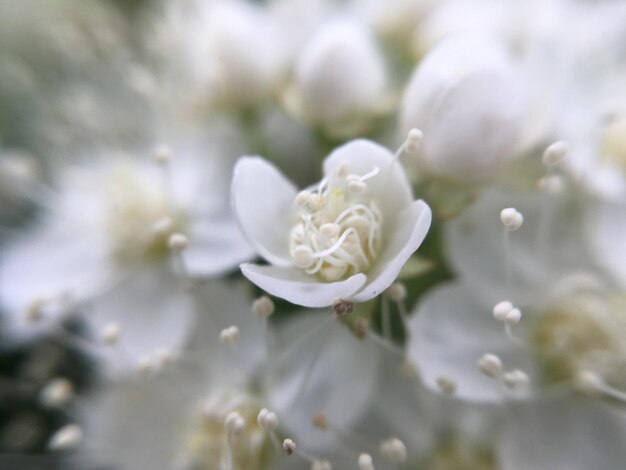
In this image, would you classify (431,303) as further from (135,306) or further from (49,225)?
(49,225)

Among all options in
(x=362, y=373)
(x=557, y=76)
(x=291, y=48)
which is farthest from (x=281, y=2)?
(x=362, y=373)

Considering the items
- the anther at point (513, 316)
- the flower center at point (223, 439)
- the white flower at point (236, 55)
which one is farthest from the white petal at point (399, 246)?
the white flower at point (236, 55)

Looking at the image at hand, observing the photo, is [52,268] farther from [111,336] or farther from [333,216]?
[333,216]

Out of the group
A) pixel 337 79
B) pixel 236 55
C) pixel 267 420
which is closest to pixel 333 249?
pixel 267 420

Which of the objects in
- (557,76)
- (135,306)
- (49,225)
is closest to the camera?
(557,76)

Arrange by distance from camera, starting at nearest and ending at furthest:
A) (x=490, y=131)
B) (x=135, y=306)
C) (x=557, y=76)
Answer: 1. (x=490, y=131)
2. (x=557, y=76)
3. (x=135, y=306)

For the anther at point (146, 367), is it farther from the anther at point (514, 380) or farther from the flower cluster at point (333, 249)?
the anther at point (514, 380)

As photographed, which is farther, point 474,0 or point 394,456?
point 474,0
